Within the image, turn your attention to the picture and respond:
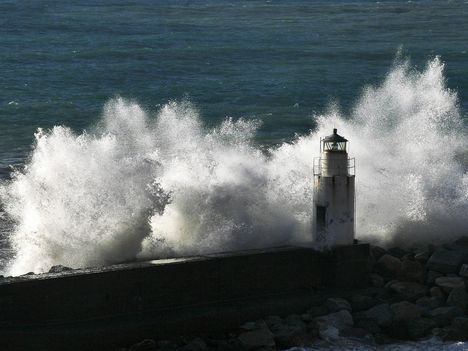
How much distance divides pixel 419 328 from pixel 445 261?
183cm

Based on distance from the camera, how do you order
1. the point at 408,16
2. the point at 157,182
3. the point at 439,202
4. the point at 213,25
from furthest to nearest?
the point at 408,16
the point at 213,25
the point at 439,202
the point at 157,182

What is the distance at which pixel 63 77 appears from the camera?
4241 centimetres

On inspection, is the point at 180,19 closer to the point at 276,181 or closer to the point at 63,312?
the point at 276,181

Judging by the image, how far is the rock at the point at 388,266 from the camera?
16547 millimetres

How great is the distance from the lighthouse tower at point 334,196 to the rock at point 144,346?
2.88m

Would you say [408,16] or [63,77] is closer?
[63,77]

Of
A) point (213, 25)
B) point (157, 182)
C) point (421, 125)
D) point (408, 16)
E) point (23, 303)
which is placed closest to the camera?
point (23, 303)

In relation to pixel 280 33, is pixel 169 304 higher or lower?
lower

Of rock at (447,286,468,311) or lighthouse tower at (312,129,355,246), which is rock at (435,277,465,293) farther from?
lighthouse tower at (312,129,355,246)

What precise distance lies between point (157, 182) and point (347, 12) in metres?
53.2

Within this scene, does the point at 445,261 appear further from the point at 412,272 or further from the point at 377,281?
the point at 377,281

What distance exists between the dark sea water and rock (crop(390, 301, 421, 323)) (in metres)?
12.0

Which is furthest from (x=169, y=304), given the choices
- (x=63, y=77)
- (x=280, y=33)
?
(x=280, y=33)

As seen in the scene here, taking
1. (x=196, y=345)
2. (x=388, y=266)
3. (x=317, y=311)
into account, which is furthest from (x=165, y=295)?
(x=388, y=266)
